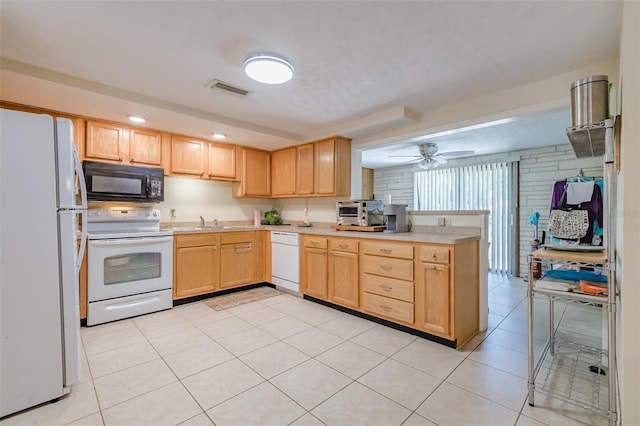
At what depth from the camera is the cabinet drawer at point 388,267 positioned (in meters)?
2.66

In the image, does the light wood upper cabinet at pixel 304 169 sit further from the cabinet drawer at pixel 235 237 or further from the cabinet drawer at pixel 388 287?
the cabinet drawer at pixel 388 287

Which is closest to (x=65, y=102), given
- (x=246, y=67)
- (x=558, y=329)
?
(x=246, y=67)

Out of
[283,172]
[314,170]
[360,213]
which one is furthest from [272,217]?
[360,213]

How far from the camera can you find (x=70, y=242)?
5.83ft

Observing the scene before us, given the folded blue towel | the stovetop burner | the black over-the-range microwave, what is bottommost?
the folded blue towel

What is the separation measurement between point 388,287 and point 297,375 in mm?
1228

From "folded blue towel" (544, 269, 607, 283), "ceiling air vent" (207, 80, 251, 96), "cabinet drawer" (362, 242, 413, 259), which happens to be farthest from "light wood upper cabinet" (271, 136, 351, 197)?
"folded blue towel" (544, 269, 607, 283)

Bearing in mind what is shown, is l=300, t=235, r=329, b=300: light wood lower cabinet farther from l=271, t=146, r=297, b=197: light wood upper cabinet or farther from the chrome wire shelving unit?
the chrome wire shelving unit

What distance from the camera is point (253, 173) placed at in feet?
15.1

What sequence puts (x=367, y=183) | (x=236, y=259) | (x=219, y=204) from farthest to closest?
(x=367, y=183) → (x=219, y=204) → (x=236, y=259)

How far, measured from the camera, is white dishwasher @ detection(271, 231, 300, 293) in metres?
3.81

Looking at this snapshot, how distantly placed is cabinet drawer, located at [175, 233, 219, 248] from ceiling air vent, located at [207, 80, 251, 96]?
1.82m

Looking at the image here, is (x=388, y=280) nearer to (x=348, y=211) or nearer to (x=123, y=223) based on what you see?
(x=348, y=211)

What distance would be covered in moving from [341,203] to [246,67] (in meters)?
1.99
